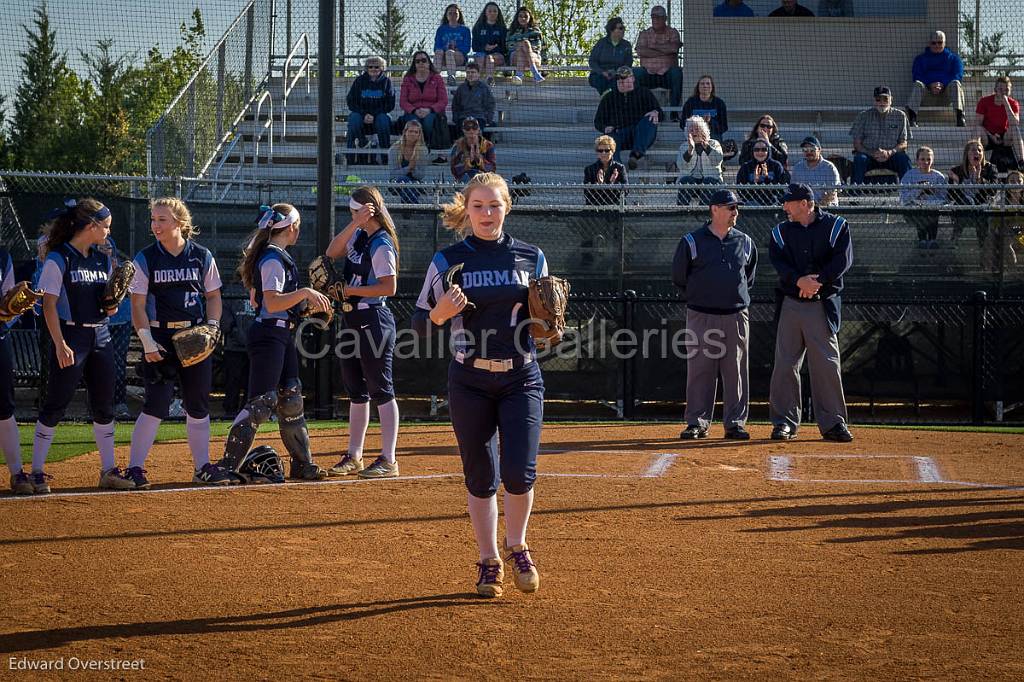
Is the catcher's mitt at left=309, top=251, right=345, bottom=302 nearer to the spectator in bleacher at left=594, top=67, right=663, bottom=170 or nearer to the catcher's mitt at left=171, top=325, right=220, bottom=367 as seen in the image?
the catcher's mitt at left=171, top=325, right=220, bottom=367

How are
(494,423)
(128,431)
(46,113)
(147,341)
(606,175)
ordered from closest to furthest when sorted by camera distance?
(494,423)
(147,341)
(128,431)
(606,175)
(46,113)

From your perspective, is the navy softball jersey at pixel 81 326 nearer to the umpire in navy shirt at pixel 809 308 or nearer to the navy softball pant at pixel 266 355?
the navy softball pant at pixel 266 355

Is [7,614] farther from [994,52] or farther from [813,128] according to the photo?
[994,52]

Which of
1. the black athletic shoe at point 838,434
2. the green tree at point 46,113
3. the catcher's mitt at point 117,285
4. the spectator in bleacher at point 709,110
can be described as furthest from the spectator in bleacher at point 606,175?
the green tree at point 46,113

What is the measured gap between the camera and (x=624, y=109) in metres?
17.7

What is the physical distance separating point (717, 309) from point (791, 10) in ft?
35.0

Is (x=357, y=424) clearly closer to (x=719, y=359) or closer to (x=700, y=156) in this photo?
(x=719, y=359)

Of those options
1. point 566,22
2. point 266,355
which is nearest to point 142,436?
point 266,355

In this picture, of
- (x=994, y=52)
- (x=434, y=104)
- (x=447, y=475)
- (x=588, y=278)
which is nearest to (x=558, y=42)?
(x=994, y=52)

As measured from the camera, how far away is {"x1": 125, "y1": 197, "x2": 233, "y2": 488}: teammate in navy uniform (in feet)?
25.8

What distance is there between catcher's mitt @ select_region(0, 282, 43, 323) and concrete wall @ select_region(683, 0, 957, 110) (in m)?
13.7

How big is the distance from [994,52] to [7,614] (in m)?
20.8

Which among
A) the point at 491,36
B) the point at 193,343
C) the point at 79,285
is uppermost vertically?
the point at 491,36

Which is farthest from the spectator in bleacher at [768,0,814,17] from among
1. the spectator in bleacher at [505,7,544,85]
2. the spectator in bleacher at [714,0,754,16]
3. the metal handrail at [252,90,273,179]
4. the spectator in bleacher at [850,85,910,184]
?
the metal handrail at [252,90,273,179]
